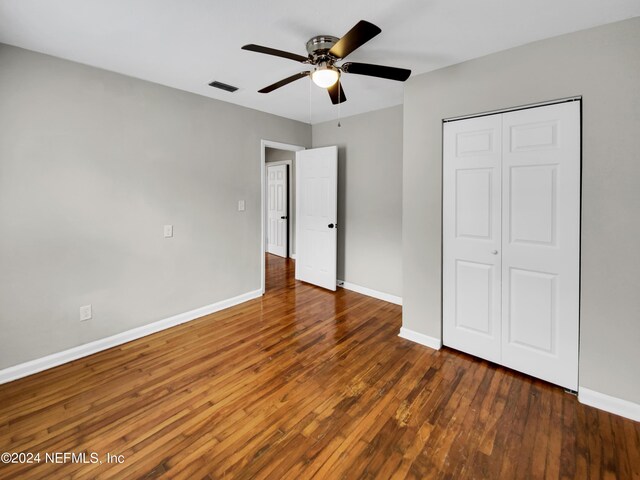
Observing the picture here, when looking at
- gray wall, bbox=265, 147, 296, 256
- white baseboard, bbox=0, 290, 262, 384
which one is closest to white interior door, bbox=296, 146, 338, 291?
white baseboard, bbox=0, 290, 262, 384

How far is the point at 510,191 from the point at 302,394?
216 centimetres

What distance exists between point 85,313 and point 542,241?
377cm

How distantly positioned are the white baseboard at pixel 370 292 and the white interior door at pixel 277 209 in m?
2.24

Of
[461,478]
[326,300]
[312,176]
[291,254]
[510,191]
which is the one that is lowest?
[461,478]

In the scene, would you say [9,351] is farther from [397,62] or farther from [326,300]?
[397,62]

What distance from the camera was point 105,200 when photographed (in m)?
2.69

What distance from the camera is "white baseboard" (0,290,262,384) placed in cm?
229

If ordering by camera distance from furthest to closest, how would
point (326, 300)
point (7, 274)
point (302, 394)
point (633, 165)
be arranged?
1. point (326, 300)
2. point (7, 274)
3. point (302, 394)
4. point (633, 165)

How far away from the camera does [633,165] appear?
1845 millimetres

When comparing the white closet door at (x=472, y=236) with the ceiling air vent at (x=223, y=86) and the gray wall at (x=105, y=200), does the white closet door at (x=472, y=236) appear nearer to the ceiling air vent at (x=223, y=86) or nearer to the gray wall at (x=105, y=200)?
the ceiling air vent at (x=223, y=86)

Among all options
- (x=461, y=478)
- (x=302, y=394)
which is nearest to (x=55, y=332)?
(x=302, y=394)

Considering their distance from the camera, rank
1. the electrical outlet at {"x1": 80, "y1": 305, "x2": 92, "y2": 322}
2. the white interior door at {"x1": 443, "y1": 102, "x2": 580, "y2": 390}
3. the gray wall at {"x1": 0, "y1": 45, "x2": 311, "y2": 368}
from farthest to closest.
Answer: the electrical outlet at {"x1": 80, "y1": 305, "x2": 92, "y2": 322}, the gray wall at {"x1": 0, "y1": 45, "x2": 311, "y2": 368}, the white interior door at {"x1": 443, "y1": 102, "x2": 580, "y2": 390}

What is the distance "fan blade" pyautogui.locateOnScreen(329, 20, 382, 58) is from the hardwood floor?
2.22 meters

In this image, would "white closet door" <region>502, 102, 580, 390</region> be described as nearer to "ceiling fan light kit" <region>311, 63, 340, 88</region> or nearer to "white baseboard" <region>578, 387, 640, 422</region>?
"white baseboard" <region>578, 387, 640, 422</region>
